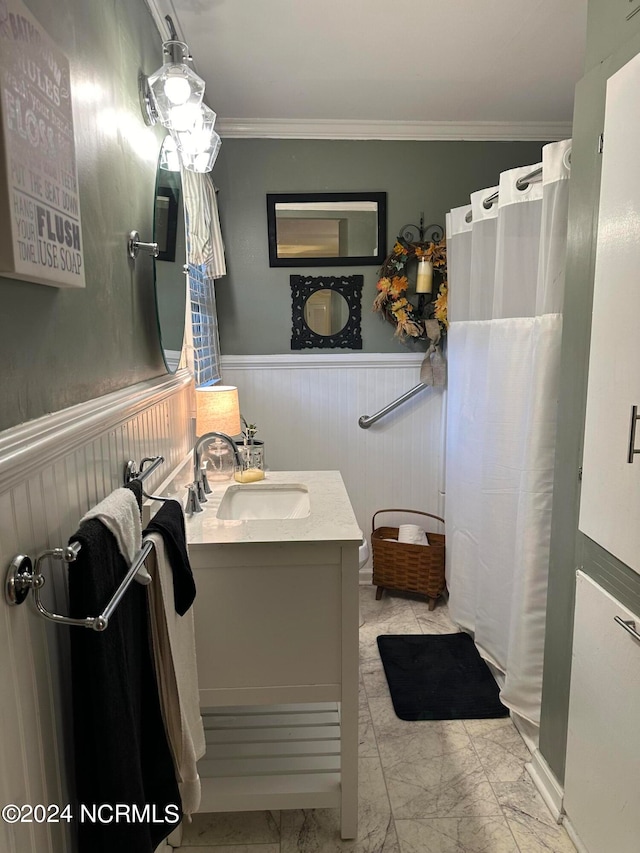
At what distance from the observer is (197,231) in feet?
7.07

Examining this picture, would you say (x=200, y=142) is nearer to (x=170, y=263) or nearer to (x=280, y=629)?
(x=170, y=263)

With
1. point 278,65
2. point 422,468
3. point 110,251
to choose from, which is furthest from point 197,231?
point 422,468

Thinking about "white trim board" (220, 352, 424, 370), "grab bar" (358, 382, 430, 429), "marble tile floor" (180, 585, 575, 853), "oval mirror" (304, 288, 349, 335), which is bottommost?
"marble tile floor" (180, 585, 575, 853)

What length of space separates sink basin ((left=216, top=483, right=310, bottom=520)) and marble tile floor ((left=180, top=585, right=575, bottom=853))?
0.84 metres

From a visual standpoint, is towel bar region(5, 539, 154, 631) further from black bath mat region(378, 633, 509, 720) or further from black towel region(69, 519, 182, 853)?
black bath mat region(378, 633, 509, 720)

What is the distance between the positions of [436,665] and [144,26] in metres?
2.43

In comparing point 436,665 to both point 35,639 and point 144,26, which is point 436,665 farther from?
point 144,26

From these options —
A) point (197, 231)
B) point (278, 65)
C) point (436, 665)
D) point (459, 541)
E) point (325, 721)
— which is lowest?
point (436, 665)

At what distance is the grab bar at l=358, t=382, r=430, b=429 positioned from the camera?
2.92m

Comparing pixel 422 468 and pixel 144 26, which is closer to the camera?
pixel 144 26

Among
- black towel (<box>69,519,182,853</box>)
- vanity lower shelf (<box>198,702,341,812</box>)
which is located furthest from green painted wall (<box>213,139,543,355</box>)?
black towel (<box>69,519,182,853</box>)

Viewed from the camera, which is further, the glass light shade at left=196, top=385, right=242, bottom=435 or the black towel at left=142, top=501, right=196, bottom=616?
the glass light shade at left=196, top=385, right=242, bottom=435

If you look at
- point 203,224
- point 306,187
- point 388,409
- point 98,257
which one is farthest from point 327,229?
point 98,257

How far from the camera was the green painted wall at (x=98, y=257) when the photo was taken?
0.85m
